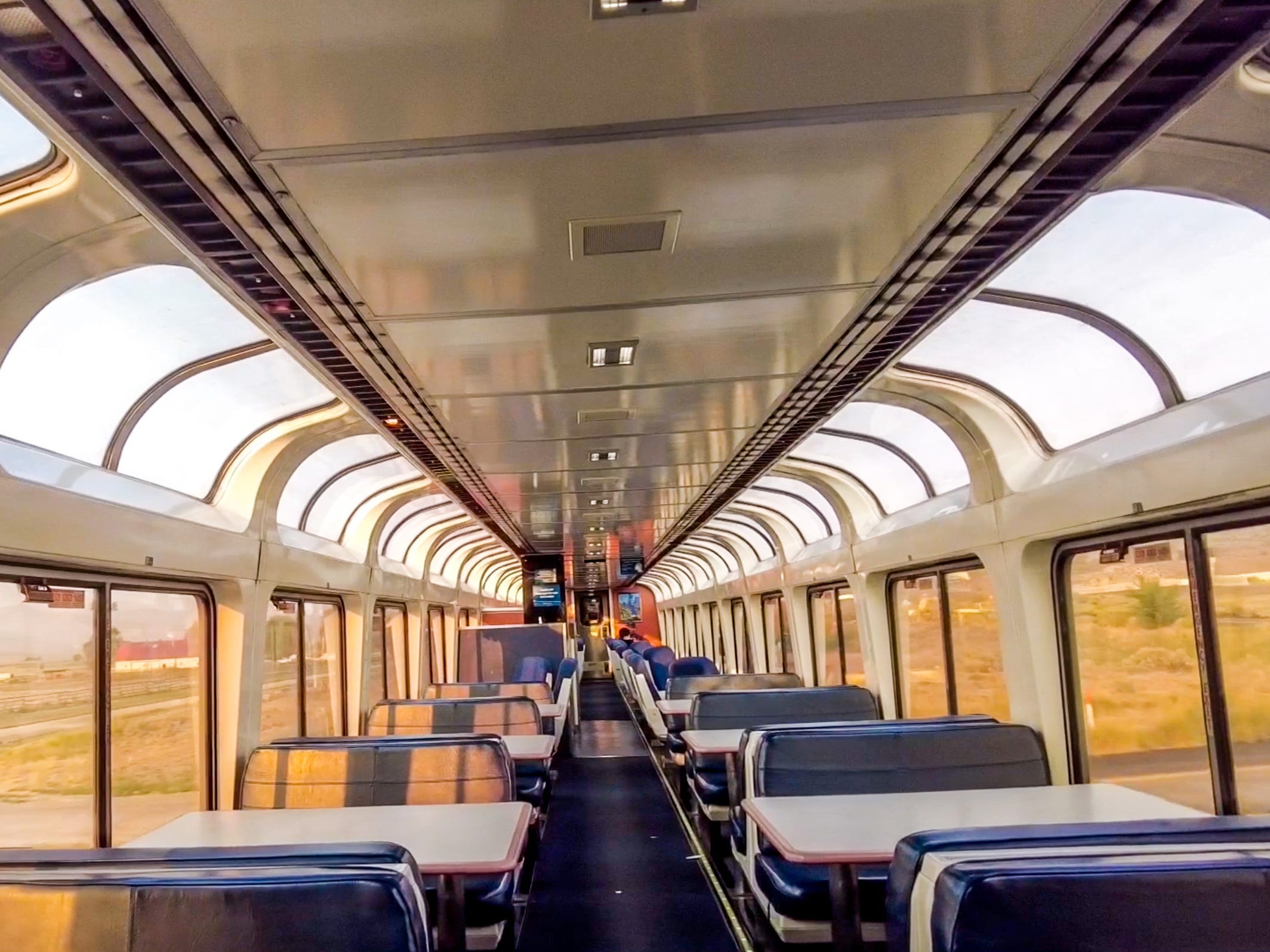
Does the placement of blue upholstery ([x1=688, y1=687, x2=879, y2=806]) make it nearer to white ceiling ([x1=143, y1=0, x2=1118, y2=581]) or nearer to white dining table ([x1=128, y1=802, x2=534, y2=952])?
white dining table ([x1=128, y1=802, x2=534, y2=952])

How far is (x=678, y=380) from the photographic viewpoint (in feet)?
14.0

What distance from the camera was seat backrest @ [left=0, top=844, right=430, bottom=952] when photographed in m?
2.24

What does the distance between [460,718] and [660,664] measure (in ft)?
22.4

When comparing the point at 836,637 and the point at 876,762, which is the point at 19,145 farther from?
the point at 836,637

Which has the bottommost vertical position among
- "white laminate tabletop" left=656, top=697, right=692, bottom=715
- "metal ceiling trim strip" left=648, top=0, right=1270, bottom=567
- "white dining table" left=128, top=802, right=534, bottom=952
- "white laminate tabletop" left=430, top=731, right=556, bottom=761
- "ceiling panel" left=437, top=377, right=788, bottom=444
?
"white laminate tabletop" left=656, top=697, right=692, bottom=715

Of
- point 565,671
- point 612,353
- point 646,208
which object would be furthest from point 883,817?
point 565,671

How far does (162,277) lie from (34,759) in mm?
2041

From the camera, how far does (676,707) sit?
8789mm

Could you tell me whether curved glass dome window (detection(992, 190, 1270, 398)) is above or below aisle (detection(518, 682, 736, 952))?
above

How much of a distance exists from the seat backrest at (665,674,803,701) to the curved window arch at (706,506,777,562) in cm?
188

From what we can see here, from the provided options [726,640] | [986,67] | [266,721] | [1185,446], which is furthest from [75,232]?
[726,640]

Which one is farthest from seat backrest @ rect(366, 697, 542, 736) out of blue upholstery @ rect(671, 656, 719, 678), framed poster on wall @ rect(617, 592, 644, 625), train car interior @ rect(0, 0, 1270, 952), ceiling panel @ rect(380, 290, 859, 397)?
framed poster on wall @ rect(617, 592, 644, 625)

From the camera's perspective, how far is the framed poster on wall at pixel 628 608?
29.6 meters

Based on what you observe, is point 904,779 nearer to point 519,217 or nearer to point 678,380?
point 678,380
